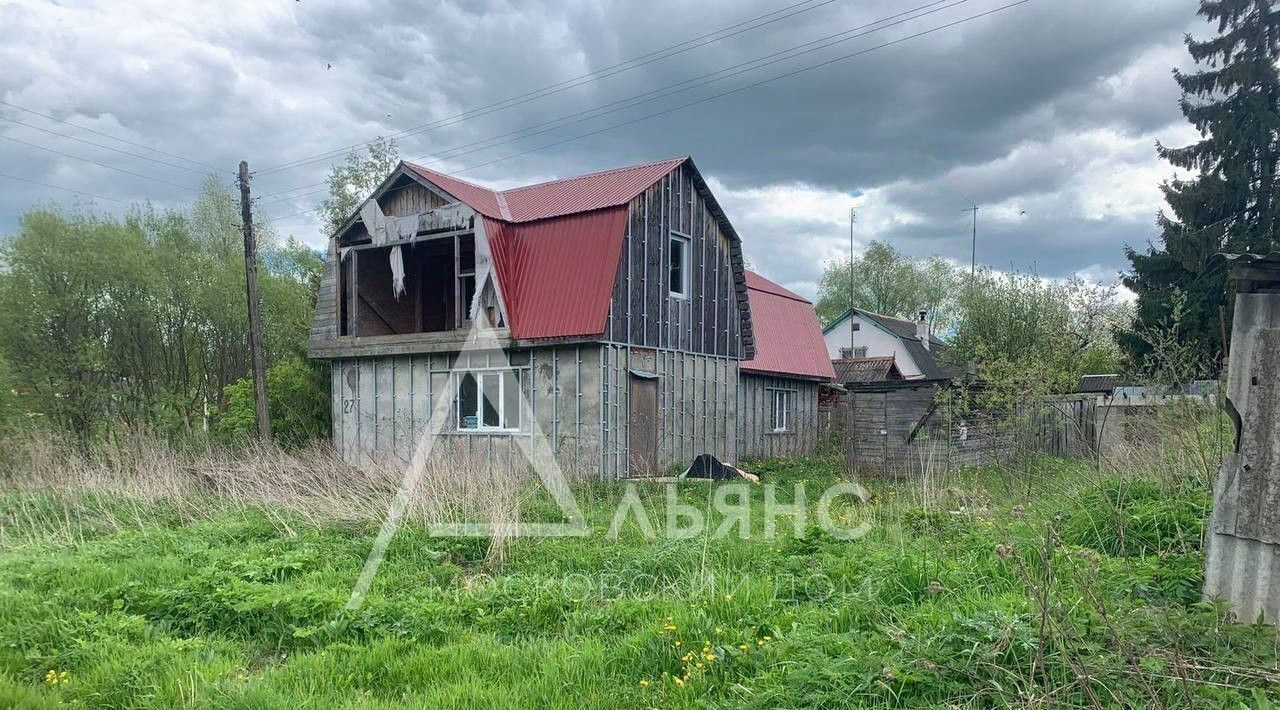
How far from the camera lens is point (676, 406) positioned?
16.6 metres

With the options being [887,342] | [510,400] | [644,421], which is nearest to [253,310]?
[510,400]

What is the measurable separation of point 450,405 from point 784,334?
37.5 feet

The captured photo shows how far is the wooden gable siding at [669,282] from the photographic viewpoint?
1507cm

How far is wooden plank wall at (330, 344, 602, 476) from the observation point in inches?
585

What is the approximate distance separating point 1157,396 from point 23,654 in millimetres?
10203

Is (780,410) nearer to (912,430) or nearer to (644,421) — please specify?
(644,421)

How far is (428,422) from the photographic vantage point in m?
16.7

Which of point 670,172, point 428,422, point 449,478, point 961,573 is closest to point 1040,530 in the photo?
point 961,573

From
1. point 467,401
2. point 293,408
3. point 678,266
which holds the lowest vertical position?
point 293,408

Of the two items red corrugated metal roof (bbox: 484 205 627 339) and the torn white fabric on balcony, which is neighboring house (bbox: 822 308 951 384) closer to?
red corrugated metal roof (bbox: 484 205 627 339)

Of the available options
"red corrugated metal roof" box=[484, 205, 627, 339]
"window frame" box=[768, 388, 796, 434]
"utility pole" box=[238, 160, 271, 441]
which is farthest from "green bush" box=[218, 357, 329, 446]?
"window frame" box=[768, 388, 796, 434]

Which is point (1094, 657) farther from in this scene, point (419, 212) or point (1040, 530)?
point (419, 212)

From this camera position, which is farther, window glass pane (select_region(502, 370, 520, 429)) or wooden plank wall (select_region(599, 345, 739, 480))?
window glass pane (select_region(502, 370, 520, 429))

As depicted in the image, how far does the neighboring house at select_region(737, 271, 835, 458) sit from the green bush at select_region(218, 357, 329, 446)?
11.0 m
